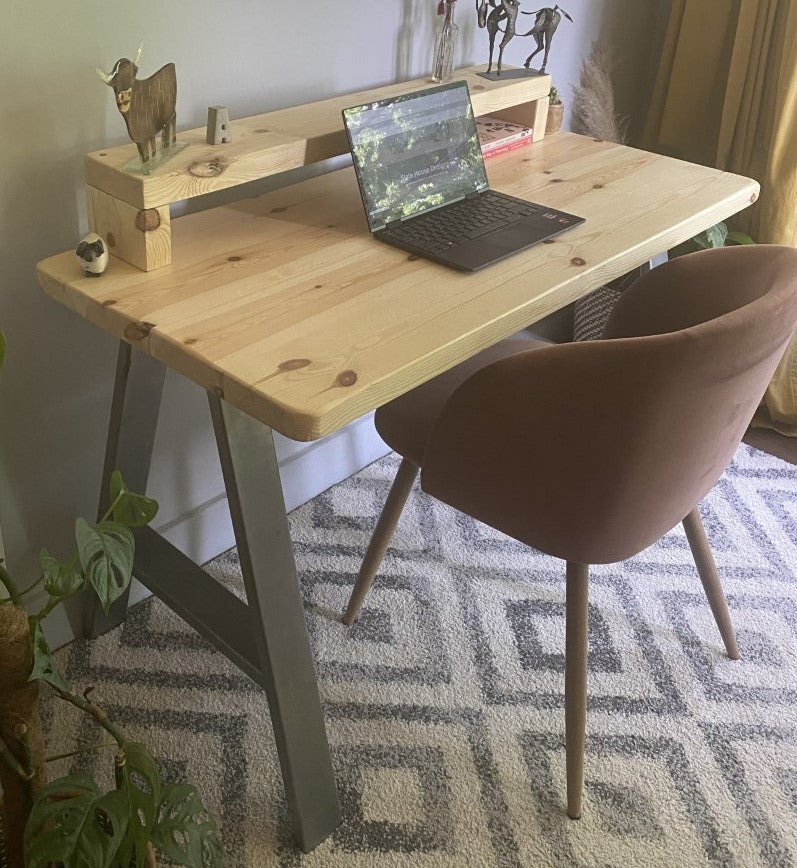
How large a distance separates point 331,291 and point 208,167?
0.24 metres

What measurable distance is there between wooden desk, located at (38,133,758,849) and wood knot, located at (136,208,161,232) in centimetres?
7

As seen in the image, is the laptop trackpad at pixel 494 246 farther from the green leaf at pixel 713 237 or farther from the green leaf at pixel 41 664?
the green leaf at pixel 713 237

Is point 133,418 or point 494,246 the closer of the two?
point 494,246

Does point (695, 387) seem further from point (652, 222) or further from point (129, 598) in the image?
point (129, 598)

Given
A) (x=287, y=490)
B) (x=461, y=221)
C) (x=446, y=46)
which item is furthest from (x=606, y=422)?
(x=287, y=490)

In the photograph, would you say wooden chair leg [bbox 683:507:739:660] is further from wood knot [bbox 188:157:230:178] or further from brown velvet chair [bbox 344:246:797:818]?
wood knot [bbox 188:157:230:178]

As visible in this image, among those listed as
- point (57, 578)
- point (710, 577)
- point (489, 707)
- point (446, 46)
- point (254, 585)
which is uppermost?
point (446, 46)

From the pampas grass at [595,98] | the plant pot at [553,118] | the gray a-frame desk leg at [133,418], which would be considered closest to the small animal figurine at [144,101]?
the gray a-frame desk leg at [133,418]

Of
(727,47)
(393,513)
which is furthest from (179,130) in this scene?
(727,47)

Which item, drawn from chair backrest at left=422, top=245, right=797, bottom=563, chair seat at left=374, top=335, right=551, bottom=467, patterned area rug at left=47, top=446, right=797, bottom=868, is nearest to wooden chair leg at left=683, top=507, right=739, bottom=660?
patterned area rug at left=47, top=446, right=797, bottom=868

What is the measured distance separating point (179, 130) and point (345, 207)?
28 cm

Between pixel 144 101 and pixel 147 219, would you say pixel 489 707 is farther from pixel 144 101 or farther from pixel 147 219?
pixel 144 101

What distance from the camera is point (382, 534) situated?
168cm

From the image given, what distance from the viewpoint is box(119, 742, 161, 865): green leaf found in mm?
1016
